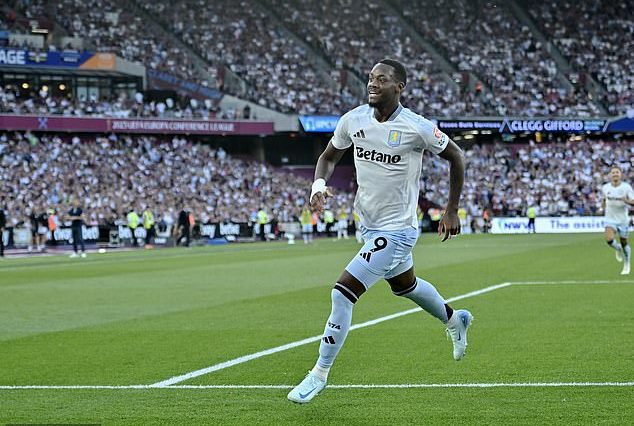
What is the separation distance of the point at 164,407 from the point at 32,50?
5595 centimetres

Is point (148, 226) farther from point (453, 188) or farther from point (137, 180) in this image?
point (453, 188)

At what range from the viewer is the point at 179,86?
66.9 metres

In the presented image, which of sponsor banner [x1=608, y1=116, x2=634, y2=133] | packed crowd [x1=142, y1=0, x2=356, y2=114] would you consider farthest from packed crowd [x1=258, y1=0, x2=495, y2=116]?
sponsor banner [x1=608, y1=116, x2=634, y2=133]

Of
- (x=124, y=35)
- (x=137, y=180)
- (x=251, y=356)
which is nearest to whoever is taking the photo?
(x=251, y=356)

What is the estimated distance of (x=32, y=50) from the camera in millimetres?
60812

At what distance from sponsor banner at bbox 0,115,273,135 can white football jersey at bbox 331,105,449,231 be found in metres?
52.5

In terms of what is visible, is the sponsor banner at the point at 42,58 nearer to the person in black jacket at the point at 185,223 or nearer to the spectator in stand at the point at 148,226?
the spectator in stand at the point at 148,226

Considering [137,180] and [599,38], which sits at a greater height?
[599,38]

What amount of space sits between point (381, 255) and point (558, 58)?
7273cm

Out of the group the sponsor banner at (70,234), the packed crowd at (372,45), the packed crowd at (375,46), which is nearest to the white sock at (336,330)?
the sponsor banner at (70,234)

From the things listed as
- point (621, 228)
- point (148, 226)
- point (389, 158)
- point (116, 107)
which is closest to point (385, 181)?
point (389, 158)

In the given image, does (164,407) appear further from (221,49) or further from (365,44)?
(365,44)

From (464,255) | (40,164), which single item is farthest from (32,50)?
(464,255)

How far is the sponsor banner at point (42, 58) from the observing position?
5991 cm
